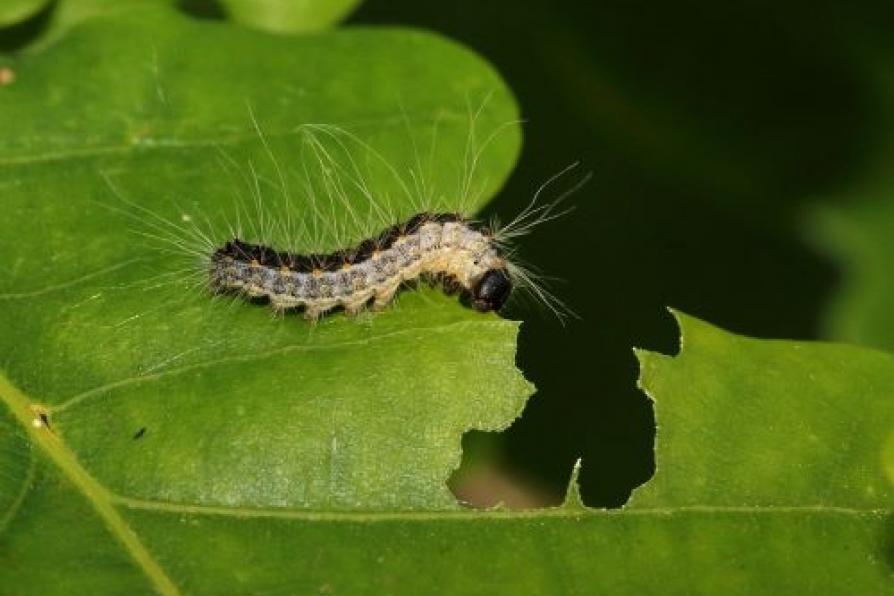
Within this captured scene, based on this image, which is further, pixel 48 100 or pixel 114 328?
pixel 48 100

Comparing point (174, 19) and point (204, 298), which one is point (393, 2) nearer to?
point (174, 19)

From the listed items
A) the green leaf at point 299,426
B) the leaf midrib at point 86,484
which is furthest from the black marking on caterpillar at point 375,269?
the leaf midrib at point 86,484

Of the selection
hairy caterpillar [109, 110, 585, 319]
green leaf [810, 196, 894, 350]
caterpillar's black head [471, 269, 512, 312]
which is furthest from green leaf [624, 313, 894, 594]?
green leaf [810, 196, 894, 350]

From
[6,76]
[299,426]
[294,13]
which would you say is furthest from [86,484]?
[294,13]

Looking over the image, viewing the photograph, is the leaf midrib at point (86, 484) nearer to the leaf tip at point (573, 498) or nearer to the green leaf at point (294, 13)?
the leaf tip at point (573, 498)

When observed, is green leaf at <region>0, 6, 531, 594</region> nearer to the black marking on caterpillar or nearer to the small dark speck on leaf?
the small dark speck on leaf

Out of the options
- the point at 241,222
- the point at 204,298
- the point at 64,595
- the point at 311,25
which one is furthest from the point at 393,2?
the point at 64,595

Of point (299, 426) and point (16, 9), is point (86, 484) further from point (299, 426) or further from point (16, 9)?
point (16, 9)
